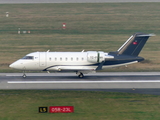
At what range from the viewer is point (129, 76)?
42.8 m

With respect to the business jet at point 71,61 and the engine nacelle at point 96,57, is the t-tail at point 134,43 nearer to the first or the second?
the business jet at point 71,61

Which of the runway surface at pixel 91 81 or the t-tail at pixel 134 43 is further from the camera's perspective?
the t-tail at pixel 134 43

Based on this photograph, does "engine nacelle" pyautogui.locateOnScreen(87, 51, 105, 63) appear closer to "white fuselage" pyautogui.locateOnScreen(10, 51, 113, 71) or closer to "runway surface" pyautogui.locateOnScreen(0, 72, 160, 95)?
"white fuselage" pyautogui.locateOnScreen(10, 51, 113, 71)

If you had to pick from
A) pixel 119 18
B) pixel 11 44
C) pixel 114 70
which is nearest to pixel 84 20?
pixel 119 18

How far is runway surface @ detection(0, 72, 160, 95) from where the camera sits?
37.3 meters

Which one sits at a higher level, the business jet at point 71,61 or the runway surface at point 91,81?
the business jet at point 71,61

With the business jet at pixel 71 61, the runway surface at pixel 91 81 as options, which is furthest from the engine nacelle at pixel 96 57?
the runway surface at pixel 91 81

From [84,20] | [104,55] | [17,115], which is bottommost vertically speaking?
[17,115]

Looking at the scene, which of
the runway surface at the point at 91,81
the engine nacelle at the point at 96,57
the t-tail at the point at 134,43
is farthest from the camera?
the t-tail at the point at 134,43

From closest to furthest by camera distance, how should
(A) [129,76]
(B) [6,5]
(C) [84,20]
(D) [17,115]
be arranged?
(D) [17,115] < (A) [129,76] < (C) [84,20] < (B) [6,5]

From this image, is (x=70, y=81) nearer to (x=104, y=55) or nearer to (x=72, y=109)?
(x=104, y=55)

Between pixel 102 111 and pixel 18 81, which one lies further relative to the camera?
pixel 18 81

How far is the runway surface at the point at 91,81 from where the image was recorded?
37344 mm

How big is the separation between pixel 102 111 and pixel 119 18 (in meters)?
49.3
